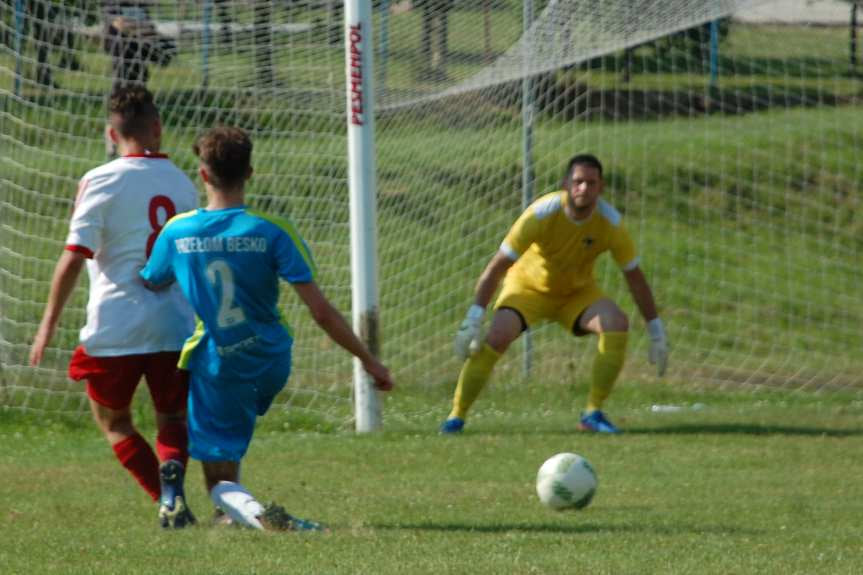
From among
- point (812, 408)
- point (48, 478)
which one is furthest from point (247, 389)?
point (812, 408)

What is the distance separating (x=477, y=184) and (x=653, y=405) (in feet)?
10.6

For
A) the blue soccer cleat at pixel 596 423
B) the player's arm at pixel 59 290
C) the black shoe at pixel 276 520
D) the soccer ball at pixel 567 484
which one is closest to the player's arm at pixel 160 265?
the player's arm at pixel 59 290

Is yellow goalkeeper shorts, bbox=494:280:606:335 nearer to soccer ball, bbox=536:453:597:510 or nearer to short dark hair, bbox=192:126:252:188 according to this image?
soccer ball, bbox=536:453:597:510

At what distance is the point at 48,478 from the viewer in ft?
26.6

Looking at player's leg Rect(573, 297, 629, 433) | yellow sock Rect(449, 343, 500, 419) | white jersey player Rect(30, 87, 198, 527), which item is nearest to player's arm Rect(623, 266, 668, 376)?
player's leg Rect(573, 297, 629, 433)

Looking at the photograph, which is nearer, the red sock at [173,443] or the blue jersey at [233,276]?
the blue jersey at [233,276]

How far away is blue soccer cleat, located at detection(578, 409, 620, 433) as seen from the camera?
988 cm

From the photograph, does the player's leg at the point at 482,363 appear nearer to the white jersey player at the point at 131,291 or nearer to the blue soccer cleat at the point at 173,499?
the white jersey player at the point at 131,291

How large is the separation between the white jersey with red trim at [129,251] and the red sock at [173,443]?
14.0 inches

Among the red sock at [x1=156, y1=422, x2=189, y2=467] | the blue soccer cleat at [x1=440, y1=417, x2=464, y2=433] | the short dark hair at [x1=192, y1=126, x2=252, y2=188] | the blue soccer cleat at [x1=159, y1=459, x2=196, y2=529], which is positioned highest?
the short dark hair at [x1=192, y1=126, x2=252, y2=188]

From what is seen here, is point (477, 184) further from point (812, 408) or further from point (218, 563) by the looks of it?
point (218, 563)

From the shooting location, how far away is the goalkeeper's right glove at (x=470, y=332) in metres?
9.64

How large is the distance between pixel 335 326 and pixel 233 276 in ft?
1.47

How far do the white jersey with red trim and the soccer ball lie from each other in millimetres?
1812
